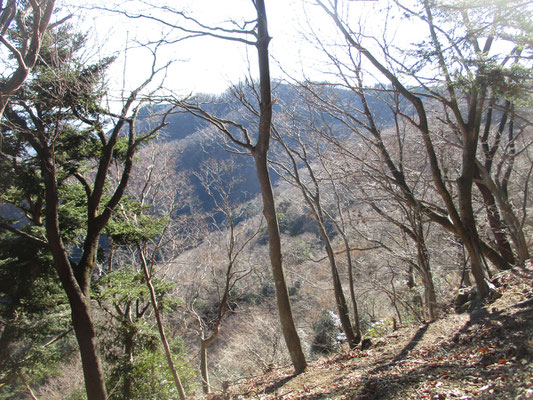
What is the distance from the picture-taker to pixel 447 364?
367 centimetres

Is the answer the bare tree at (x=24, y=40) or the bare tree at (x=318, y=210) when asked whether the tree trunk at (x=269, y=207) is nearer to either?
the bare tree at (x=318, y=210)

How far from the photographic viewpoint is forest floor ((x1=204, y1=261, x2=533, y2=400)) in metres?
2.97

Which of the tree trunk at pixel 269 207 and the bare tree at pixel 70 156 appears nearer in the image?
the tree trunk at pixel 269 207

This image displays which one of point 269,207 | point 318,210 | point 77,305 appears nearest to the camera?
point 269,207

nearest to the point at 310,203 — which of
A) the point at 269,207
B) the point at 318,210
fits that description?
the point at 318,210

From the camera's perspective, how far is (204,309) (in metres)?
23.8

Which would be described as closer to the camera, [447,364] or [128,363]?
[447,364]

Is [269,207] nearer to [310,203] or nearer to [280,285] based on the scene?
[280,285]

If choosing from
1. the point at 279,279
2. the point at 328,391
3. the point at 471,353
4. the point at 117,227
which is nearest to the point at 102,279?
the point at 117,227

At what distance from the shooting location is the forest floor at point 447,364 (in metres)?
2.97

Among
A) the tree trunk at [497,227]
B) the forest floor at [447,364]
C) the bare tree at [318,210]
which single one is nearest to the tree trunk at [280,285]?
the forest floor at [447,364]

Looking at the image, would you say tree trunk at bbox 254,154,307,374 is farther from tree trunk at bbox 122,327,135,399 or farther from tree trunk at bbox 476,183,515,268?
tree trunk at bbox 122,327,135,399

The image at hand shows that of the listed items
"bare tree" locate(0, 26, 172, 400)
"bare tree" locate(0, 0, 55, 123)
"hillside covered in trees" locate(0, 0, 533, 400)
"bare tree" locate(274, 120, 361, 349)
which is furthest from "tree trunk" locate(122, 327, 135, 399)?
"bare tree" locate(0, 0, 55, 123)

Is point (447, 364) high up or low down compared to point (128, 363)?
up
